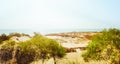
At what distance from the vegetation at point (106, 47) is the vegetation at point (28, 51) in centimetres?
122

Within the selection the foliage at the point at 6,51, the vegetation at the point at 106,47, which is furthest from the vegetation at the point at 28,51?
the vegetation at the point at 106,47

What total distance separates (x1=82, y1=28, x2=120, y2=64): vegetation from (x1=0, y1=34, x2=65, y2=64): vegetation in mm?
1216

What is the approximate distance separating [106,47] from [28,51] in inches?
119

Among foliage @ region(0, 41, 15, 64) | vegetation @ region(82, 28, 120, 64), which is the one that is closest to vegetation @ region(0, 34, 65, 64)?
foliage @ region(0, 41, 15, 64)

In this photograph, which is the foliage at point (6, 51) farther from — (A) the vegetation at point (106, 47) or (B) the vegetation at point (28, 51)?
(A) the vegetation at point (106, 47)

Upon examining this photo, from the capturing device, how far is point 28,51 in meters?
10.4

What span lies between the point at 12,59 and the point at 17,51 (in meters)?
0.36

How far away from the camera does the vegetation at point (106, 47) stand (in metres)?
9.41

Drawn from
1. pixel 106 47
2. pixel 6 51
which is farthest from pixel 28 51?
pixel 106 47

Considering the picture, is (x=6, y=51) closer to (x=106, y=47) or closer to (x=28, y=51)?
(x=28, y=51)

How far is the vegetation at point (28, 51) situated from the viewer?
33.8ft

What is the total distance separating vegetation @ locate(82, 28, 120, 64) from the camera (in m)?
9.41

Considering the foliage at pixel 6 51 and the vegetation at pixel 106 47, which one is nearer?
the vegetation at pixel 106 47

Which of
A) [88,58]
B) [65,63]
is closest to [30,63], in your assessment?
[65,63]
